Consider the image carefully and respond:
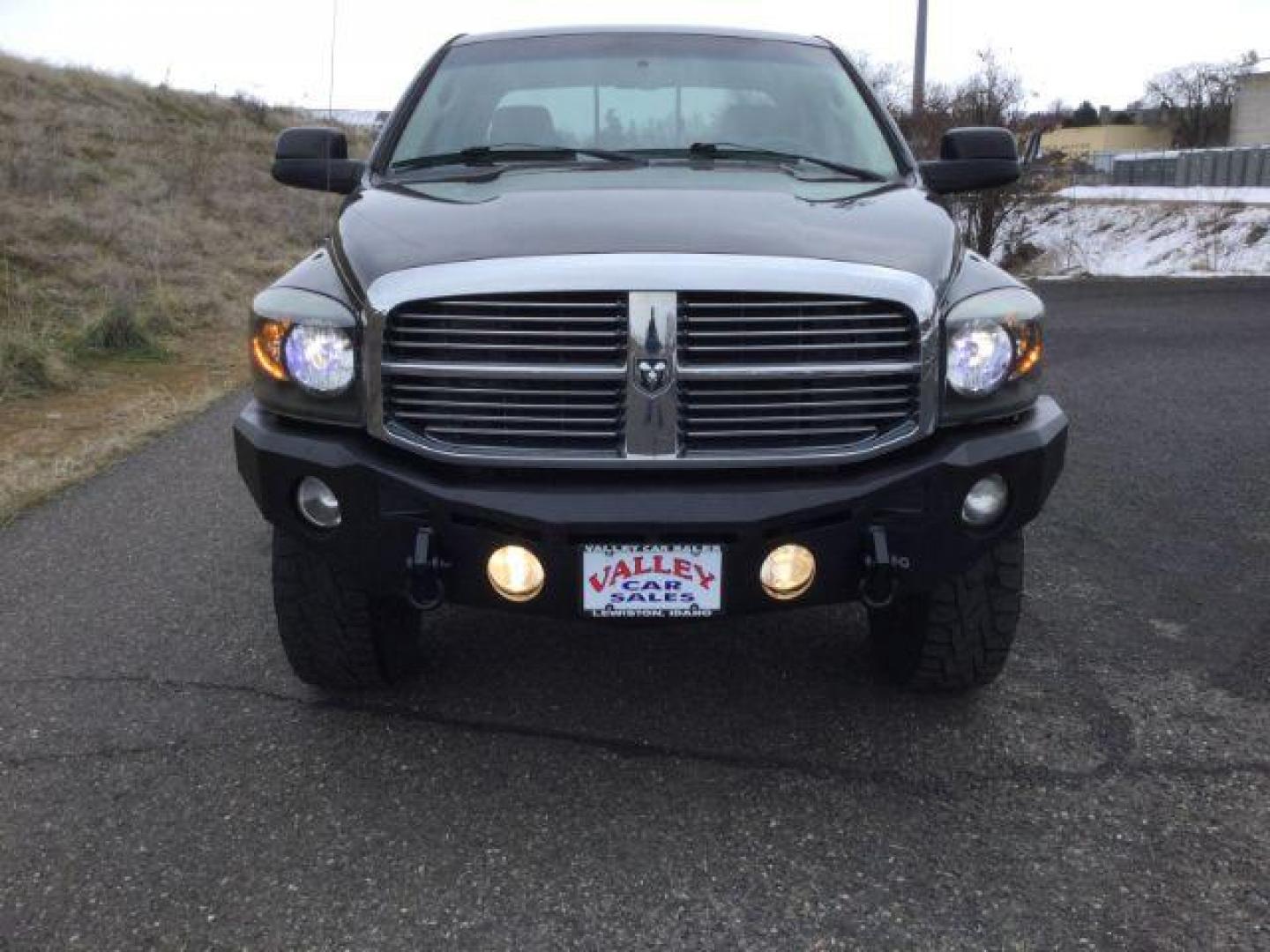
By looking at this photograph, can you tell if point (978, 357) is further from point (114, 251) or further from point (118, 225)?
point (118, 225)

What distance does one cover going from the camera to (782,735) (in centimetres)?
313

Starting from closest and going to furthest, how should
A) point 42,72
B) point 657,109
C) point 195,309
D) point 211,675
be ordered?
point 211,675, point 657,109, point 195,309, point 42,72

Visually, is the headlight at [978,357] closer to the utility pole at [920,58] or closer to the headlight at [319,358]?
the headlight at [319,358]

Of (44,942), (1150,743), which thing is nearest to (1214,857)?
(1150,743)

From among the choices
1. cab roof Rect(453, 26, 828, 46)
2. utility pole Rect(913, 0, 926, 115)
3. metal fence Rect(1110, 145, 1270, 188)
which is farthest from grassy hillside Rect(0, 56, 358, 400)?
metal fence Rect(1110, 145, 1270, 188)

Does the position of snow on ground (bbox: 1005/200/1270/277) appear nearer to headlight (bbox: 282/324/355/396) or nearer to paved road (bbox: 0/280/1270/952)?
paved road (bbox: 0/280/1270/952)

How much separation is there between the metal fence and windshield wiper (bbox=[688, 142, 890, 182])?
36189 mm

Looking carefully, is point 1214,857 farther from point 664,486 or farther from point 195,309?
point 195,309

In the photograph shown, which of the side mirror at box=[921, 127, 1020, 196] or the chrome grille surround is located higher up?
the side mirror at box=[921, 127, 1020, 196]

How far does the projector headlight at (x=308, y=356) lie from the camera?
2688mm

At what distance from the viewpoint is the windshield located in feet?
12.4

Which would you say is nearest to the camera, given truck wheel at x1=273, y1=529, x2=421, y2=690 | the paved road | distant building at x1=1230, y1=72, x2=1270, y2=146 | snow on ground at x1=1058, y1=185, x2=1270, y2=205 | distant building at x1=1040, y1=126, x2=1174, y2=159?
the paved road

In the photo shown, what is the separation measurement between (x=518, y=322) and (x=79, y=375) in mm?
7027

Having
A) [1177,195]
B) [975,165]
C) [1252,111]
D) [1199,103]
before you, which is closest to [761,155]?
[975,165]
